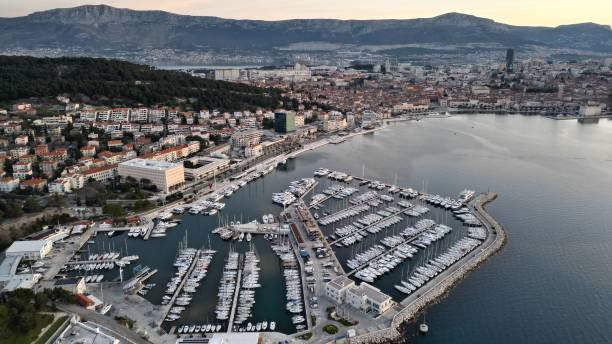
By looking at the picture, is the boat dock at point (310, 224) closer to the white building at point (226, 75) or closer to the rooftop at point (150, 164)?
the rooftop at point (150, 164)

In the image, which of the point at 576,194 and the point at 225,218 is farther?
the point at 576,194

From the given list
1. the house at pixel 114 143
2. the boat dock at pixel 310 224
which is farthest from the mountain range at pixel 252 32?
the boat dock at pixel 310 224

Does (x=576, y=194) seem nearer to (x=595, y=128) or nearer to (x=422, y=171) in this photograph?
(x=422, y=171)

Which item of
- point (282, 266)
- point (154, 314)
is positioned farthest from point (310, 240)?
point (154, 314)

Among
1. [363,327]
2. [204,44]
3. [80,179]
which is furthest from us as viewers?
[204,44]

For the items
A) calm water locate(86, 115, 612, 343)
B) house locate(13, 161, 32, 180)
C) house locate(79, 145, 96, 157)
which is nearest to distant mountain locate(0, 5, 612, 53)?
house locate(79, 145, 96, 157)

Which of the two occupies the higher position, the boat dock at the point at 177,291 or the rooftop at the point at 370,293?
the rooftop at the point at 370,293

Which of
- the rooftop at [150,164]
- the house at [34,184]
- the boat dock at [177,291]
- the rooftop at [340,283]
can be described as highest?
the rooftop at [150,164]

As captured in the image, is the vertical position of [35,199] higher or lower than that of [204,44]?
lower
